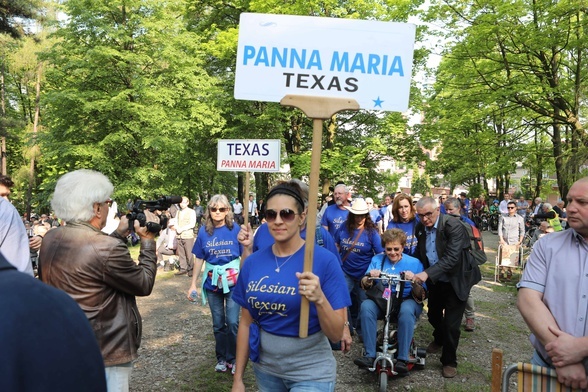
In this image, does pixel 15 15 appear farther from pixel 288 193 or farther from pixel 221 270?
pixel 288 193

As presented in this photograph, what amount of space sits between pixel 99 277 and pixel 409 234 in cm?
436

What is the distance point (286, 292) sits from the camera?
2.50m

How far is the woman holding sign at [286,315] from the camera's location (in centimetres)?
250

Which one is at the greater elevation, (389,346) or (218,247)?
(218,247)

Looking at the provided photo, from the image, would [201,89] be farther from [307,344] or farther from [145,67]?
[307,344]

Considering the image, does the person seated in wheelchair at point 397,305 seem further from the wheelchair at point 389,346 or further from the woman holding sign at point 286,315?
the woman holding sign at point 286,315

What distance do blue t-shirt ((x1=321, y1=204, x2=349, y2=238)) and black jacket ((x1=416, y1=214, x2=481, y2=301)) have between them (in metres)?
1.63

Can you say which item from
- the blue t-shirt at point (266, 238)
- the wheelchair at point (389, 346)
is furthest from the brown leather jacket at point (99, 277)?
the wheelchair at point (389, 346)

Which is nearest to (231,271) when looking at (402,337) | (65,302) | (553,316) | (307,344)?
(402,337)

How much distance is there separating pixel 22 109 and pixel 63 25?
21834mm

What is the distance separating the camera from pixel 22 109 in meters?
37.3

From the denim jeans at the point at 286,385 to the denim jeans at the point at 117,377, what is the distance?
30.1 inches

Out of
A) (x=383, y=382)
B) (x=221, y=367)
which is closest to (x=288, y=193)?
(x=383, y=382)

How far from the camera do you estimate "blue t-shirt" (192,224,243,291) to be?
5.06 metres
